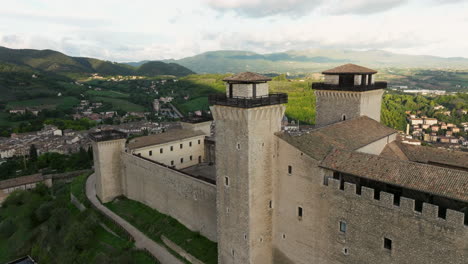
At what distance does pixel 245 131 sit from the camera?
21297 mm

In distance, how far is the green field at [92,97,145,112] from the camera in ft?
483

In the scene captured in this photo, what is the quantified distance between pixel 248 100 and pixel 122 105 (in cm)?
14059

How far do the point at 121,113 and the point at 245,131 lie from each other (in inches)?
4800

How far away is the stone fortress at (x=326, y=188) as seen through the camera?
55.8ft

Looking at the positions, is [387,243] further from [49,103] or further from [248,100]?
[49,103]

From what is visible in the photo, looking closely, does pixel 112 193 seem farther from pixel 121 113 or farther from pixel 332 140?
pixel 121 113

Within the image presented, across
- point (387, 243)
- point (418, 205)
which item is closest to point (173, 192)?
point (387, 243)

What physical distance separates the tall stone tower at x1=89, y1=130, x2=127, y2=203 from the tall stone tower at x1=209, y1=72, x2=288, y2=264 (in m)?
21.3

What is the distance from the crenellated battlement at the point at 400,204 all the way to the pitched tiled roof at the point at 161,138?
2690 centimetres

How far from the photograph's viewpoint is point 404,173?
17.8 m

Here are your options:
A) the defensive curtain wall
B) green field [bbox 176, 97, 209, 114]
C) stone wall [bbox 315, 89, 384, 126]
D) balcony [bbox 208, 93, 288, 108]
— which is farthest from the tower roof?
green field [bbox 176, 97, 209, 114]

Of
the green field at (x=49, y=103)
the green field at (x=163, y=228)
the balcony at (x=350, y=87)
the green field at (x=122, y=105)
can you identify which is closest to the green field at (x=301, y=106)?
the green field at (x=122, y=105)

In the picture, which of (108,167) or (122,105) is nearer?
(108,167)

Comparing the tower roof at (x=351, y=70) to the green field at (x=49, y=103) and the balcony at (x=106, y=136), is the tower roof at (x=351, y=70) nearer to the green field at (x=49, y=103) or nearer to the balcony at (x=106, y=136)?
the balcony at (x=106, y=136)
